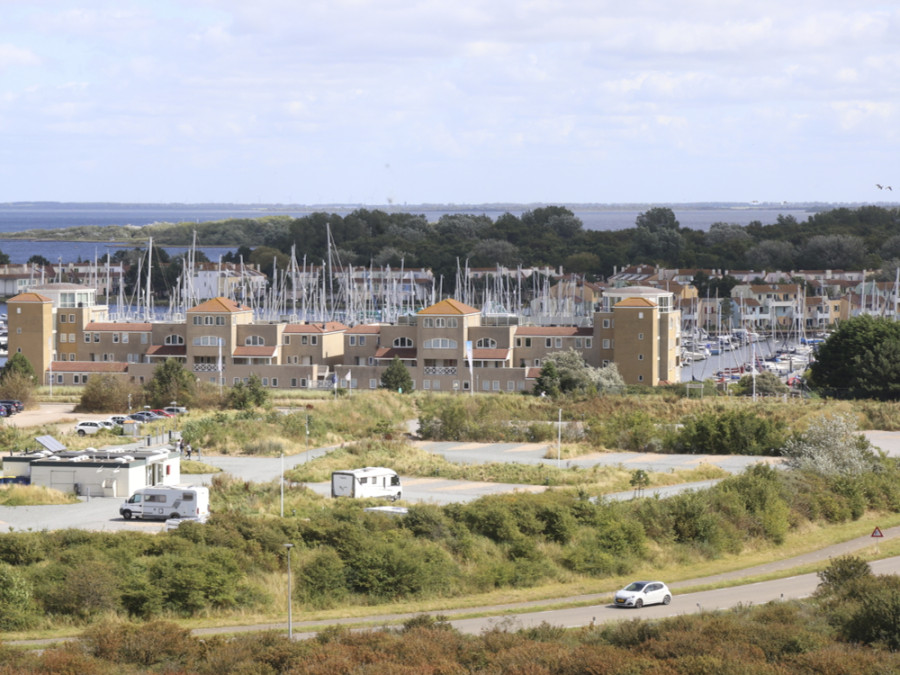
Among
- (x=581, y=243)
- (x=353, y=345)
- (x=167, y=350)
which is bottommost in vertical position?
(x=167, y=350)

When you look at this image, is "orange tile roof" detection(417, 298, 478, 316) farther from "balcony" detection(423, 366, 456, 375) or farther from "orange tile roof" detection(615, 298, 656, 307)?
"orange tile roof" detection(615, 298, 656, 307)

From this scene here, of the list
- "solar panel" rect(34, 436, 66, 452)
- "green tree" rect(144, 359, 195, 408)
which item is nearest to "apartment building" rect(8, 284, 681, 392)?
"green tree" rect(144, 359, 195, 408)

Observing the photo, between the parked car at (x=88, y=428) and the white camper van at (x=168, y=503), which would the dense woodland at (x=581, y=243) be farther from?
the white camper van at (x=168, y=503)

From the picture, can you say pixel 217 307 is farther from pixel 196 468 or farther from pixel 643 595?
pixel 643 595

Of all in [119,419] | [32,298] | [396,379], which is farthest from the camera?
[32,298]

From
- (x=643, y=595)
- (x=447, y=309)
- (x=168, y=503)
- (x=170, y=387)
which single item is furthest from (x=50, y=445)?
(x=447, y=309)

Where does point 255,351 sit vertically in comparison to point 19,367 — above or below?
above

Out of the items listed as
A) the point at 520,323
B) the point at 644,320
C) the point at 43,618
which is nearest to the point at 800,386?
the point at 644,320
